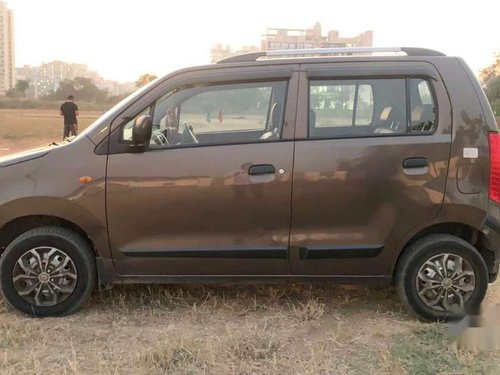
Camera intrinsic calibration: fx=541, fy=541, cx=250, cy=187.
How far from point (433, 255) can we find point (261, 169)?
1393 millimetres

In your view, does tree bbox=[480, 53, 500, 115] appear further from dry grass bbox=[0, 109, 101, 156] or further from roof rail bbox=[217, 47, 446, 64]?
roof rail bbox=[217, 47, 446, 64]

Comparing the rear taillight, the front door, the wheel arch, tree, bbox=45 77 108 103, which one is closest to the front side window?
the front door

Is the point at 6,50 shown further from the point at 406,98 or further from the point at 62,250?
the point at 406,98

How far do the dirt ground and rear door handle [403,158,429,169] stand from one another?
1170 mm

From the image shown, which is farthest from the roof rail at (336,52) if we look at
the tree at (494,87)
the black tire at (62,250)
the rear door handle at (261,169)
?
the tree at (494,87)

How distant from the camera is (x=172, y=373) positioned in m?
3.20

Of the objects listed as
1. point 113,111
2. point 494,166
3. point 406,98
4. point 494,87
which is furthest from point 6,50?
point 494,166

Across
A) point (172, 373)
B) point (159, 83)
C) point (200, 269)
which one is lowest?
point (172, 373)

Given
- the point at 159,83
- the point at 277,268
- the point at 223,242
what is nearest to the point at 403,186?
the point at 277,268

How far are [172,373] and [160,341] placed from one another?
0.41 metres

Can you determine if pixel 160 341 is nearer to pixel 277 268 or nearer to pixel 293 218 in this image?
pixel 277 268

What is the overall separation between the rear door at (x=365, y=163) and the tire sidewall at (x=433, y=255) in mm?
Answer: 169

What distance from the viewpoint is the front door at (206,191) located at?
380 cm

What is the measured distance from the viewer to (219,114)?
13.4 feet
